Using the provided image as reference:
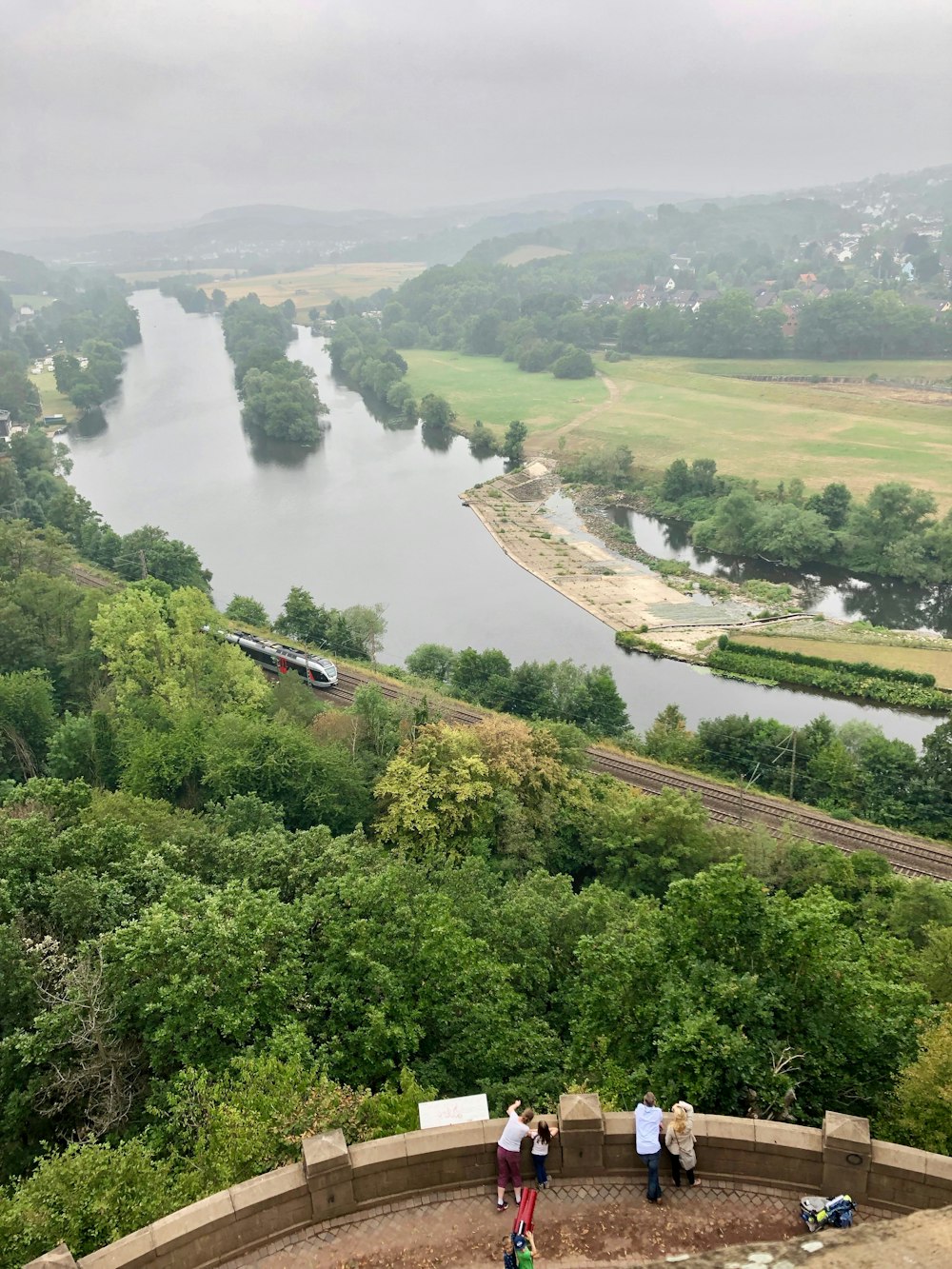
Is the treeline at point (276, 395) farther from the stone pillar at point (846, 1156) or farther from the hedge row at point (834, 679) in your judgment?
the stone pillar at point (846, 1156)

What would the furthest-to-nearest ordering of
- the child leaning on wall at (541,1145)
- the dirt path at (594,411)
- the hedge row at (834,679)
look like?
the dirt path at (594,411), the hedge row at (834,679), the child leaning on wall at (541,1145)

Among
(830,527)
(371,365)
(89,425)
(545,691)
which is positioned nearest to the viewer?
(545,691)

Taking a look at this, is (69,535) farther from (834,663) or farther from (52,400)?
(52,400)

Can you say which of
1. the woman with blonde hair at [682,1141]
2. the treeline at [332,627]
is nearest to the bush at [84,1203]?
the woman with blonde hair at [682,1141]

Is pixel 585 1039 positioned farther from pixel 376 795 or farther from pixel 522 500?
pixel 522 500

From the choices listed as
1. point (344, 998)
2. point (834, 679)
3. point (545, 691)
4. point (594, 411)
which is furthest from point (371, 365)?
point (344, 998)

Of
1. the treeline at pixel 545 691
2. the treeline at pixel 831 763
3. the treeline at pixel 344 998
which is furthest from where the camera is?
the treeline at pixel 545 691
